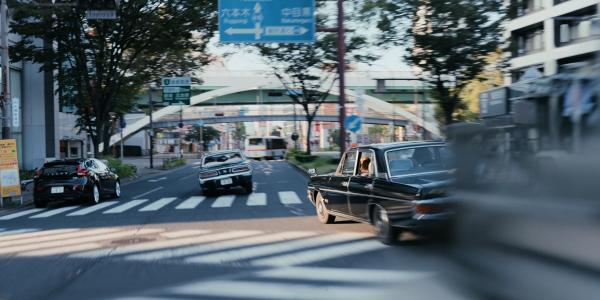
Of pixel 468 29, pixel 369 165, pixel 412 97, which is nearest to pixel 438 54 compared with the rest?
pixel 468 29

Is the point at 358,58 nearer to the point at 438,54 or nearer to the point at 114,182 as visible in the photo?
the point at 438,54

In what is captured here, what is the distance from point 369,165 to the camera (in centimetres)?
930

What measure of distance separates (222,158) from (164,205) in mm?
3794

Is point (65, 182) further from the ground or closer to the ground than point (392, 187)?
closer to the ground

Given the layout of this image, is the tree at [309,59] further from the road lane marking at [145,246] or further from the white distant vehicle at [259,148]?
the white distant vehicle at [259,148]

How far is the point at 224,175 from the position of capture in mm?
18703

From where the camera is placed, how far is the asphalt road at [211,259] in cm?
606

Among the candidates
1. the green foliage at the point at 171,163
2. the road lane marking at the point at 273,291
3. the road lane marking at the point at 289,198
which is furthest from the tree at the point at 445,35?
the green foliage at the point at 171,163

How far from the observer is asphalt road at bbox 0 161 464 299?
6062 millimetres

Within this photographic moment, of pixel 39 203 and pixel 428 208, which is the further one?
pixel 39 203

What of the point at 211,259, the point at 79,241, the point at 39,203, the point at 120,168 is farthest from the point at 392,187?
the point at 120,168

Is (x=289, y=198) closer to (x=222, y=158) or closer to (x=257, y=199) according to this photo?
(x=257, y=199)

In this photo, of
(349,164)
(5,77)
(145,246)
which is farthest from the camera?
(5,77)

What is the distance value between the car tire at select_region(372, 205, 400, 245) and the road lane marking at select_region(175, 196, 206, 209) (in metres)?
7.75
